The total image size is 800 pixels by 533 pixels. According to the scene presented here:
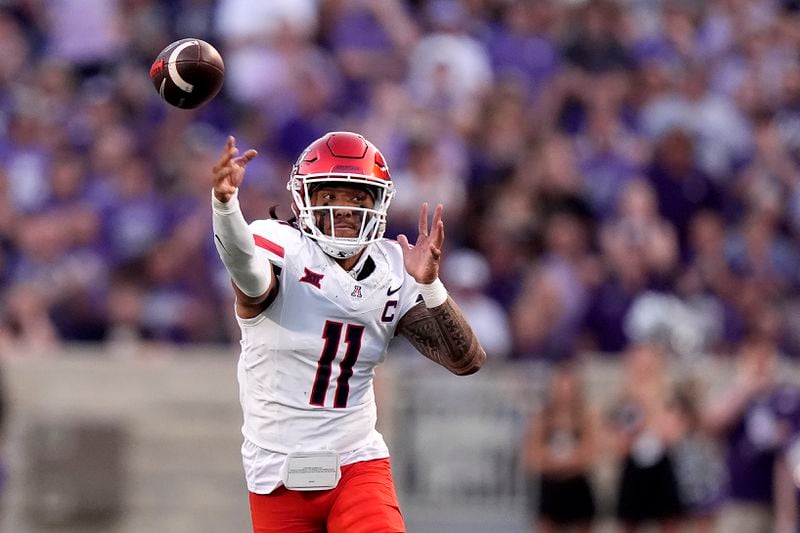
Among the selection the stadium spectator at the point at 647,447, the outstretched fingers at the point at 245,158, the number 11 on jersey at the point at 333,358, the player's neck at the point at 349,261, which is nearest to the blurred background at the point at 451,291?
the stadium spectator at the point at 647,447

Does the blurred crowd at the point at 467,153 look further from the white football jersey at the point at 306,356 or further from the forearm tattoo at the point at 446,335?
the white football jersey at the point at 306,356

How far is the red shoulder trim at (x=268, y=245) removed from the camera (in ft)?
18.0

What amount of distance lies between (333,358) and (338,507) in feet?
1.67

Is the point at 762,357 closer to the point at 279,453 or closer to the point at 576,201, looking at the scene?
the point at 576,201

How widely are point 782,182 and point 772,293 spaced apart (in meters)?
1.19

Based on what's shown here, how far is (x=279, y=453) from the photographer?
18.1 feet

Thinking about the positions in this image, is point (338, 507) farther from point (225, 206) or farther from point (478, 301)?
point (478, 301)

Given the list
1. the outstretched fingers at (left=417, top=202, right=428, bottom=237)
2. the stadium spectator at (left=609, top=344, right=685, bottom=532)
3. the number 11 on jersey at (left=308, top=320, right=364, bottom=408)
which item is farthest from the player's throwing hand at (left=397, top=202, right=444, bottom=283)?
the stadium spectator at (left=609, top=344, right=685, bottom=532)

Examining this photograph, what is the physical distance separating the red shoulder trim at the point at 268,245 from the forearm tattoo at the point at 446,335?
0.53m

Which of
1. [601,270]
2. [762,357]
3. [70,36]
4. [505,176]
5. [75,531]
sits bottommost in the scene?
[75,531]

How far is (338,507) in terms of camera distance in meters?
5.47

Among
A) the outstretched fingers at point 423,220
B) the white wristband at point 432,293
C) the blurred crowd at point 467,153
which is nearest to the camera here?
the outstretched fingers at point 423,220

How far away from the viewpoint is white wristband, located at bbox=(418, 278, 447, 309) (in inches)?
217

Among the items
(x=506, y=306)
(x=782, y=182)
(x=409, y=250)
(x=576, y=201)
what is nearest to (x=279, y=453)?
(x=409, y=250)
